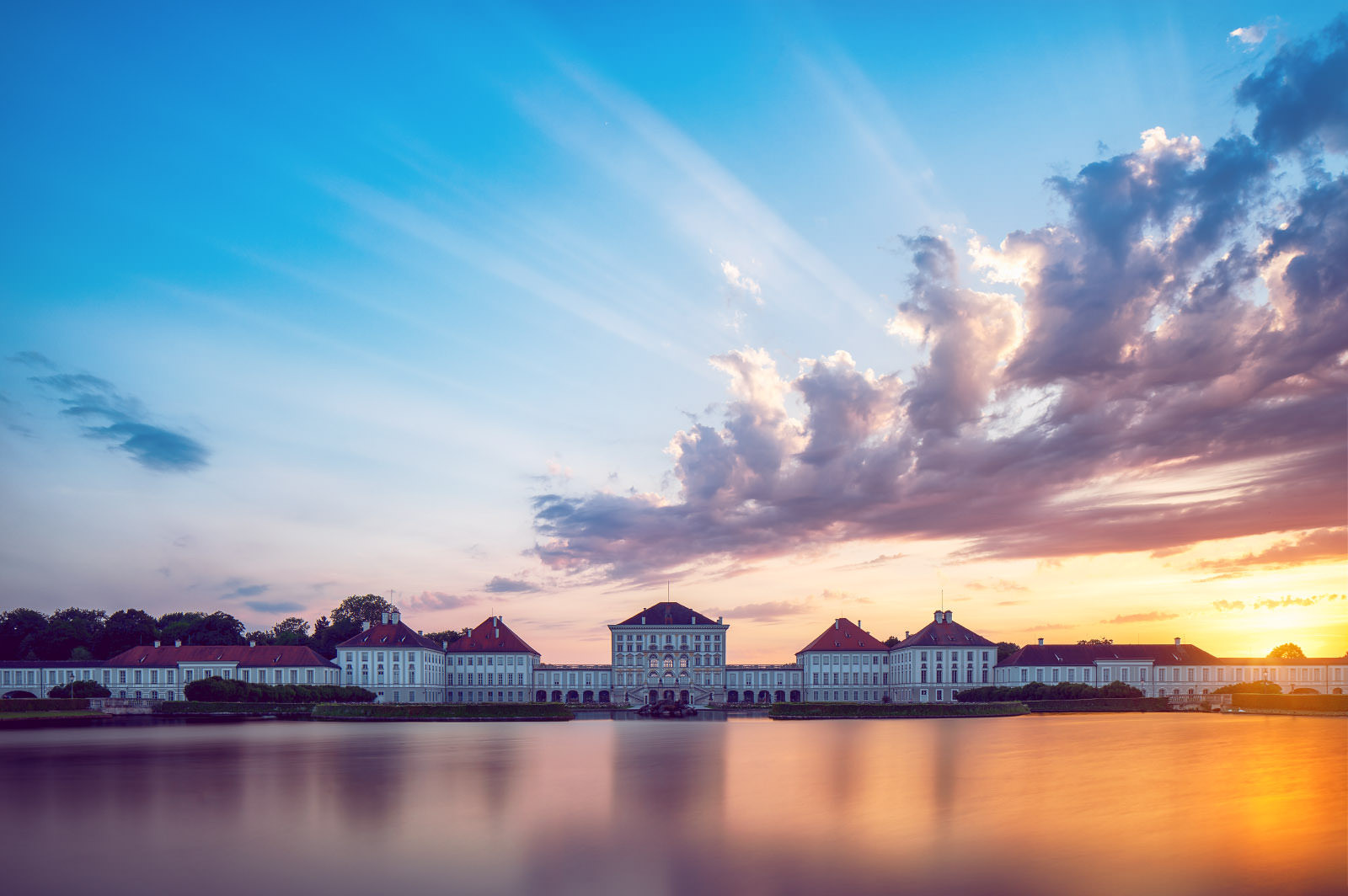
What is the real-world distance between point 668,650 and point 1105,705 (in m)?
46.4

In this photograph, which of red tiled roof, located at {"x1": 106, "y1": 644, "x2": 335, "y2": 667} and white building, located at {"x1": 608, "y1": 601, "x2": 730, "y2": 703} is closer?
red tiled roof, located at {"x1": 106, "y1": 644, "x2": 335, "y2": 667}

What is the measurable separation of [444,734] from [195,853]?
35057 millimetres

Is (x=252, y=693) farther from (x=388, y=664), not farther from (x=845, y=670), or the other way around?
(x=845, y=670)

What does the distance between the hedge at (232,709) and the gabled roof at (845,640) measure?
192 ft

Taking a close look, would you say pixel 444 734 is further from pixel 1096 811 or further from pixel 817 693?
pixel 817 693

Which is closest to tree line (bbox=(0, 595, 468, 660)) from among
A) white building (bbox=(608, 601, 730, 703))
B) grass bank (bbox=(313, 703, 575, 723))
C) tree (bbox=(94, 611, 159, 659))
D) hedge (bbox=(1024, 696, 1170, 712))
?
tree (bbox=(94, 611, 159, 659))

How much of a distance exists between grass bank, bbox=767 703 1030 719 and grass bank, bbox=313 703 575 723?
1796 centimetres

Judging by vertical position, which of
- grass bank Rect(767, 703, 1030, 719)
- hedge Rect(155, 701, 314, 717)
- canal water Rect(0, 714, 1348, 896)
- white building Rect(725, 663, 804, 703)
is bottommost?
white building Rect(725, 663, 804, 703)

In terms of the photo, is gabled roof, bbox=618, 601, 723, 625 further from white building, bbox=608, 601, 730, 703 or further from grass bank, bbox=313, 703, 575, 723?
grass bank, bbox=313, 703, 575, 723

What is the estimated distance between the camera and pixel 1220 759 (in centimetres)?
3312

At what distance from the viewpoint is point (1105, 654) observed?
350ft

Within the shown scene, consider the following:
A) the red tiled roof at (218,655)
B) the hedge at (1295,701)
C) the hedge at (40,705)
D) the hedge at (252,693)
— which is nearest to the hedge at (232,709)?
the hedge at (252,693)

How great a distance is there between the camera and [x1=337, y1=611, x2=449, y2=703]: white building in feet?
333

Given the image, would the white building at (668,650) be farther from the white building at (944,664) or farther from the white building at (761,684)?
the white building at (944,664)
